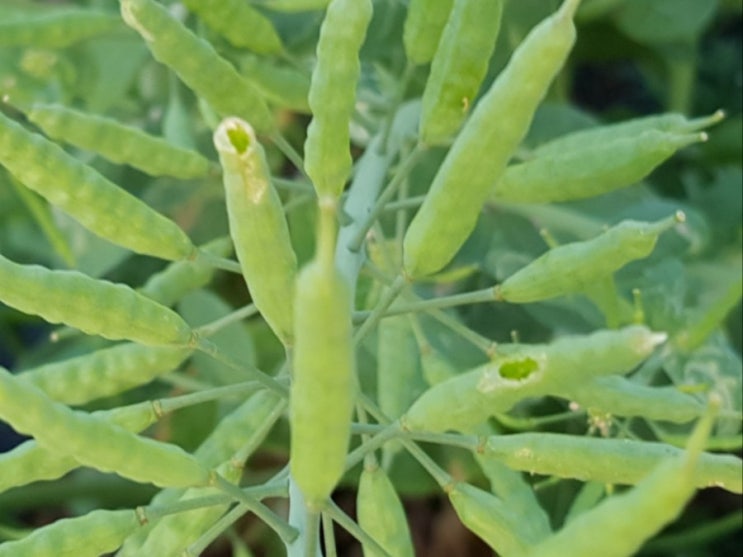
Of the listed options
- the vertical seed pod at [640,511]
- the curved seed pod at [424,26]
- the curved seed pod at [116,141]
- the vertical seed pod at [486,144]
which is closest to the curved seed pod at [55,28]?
the curved seed pod at [116,141]

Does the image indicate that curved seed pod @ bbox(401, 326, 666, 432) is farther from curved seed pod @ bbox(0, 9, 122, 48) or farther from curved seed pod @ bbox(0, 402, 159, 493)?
curved seed pod @ bbox(0, 9, 122, 48)

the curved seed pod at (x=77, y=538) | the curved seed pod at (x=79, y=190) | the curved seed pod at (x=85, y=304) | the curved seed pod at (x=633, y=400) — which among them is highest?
the curved seed pod at (x=79, y=190)

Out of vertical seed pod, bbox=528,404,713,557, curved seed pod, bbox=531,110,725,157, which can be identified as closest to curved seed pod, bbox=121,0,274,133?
curved seed pod, bbox=531,110,725,157

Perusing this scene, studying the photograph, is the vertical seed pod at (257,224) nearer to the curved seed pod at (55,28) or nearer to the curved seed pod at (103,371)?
the curved seed pod at (103,371)

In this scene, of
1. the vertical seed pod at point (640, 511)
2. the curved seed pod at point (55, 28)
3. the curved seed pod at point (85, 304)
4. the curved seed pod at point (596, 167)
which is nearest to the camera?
the vertical seed pod at point (640, 511)

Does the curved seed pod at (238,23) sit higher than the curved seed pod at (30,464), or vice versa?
the curved seed pod at (238,23)

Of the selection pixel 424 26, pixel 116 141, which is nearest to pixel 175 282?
pixel 116 141
